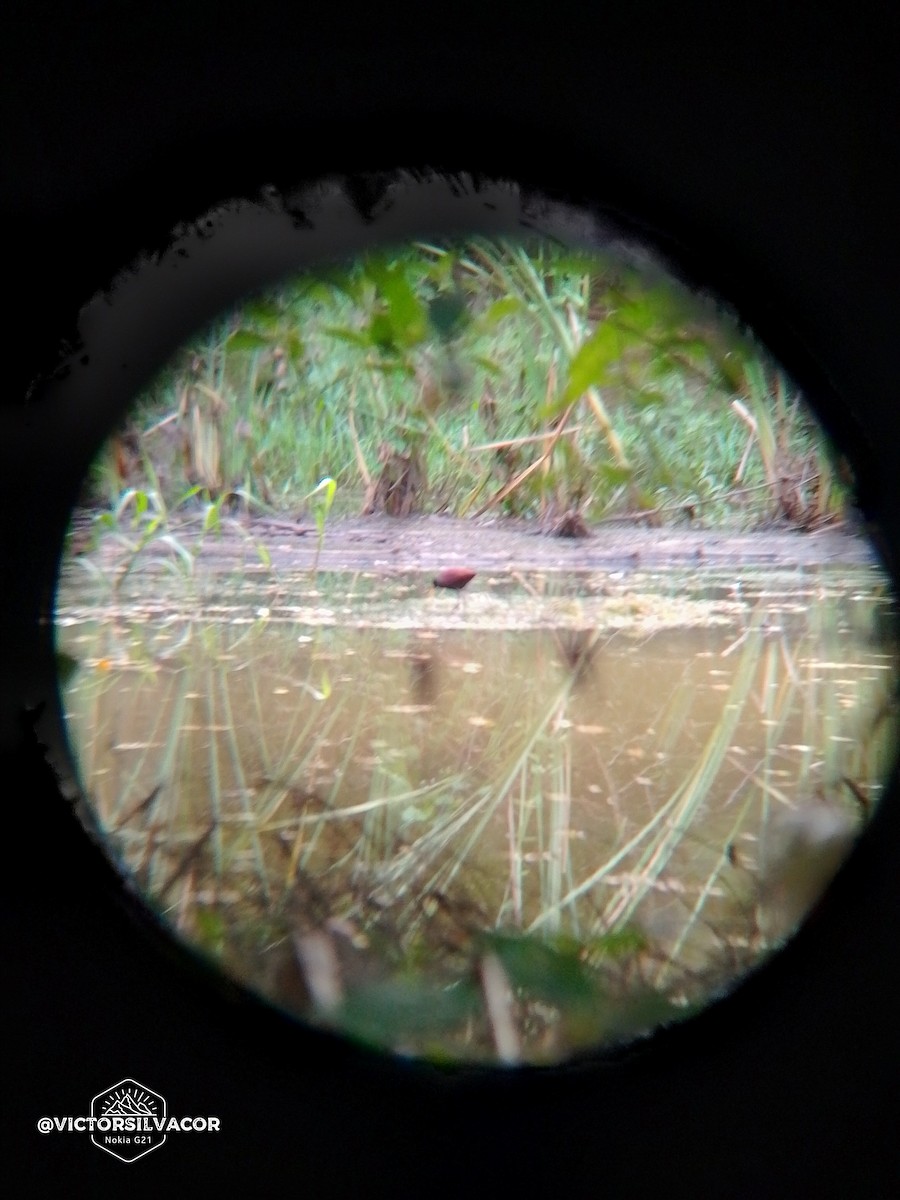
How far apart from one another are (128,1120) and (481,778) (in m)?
0.45

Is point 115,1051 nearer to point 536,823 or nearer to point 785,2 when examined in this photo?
point 536,823

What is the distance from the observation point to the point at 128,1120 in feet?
2.62

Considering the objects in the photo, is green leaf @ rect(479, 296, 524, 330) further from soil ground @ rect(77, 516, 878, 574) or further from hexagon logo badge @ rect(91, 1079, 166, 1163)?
hexagon logo badge @ rect(91, 1079, 166, 1163)

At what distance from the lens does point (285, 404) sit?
883 millimetres

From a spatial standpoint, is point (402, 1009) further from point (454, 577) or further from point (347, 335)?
point (347, 335)

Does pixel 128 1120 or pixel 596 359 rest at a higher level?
pixel 596 359

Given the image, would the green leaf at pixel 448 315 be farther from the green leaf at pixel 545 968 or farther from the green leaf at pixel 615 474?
the green leaf at pixel 545 968

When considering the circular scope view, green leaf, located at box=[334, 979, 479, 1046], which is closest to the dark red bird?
the circular scope view

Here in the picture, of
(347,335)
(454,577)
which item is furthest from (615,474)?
(347,335)

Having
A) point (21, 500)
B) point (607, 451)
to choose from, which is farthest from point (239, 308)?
point (607, 451)

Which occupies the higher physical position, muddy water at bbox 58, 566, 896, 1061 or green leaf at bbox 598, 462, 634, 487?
green leaf at bbox 598, 462, 634, 487

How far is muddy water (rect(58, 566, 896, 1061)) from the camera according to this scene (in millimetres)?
848

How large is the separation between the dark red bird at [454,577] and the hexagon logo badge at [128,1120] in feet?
1.77

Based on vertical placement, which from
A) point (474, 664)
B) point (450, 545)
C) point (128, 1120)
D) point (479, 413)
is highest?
point (479, 413)
